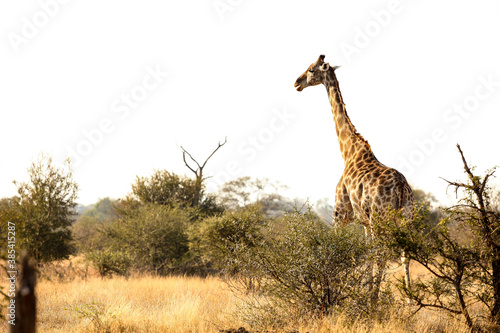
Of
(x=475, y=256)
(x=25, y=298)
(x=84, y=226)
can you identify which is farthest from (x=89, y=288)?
(x=84, y=226)

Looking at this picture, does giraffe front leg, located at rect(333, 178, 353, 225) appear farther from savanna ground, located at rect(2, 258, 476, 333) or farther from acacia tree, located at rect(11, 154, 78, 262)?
acacia tree, located at rect(11, 154, 78, 262)

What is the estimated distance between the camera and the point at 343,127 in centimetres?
805

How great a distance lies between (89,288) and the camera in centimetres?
998

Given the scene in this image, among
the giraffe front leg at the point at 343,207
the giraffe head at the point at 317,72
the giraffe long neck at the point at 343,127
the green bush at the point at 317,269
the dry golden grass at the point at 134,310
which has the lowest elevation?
the dry golden grass at the point at 134,310

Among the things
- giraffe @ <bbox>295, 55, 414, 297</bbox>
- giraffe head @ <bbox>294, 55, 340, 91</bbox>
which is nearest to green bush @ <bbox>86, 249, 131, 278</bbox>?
giraffe @ <bbox>295, 55, 414, 297</bbox>

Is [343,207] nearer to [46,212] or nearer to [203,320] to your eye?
[203,320]

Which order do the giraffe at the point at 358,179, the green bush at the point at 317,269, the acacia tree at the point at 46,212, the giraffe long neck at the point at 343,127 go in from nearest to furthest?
the green bush at the point at 317,269 → the giraffe at the point at 358,179 → the giraffe long neck at the point at 343,127 → the acacia tree at the point at 46,212

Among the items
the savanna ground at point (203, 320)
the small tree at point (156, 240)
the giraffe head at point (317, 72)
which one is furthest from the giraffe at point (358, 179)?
the small tree at point (156, 240)

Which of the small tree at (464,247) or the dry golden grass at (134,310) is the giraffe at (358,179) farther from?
the dry golden grass at (134,310)

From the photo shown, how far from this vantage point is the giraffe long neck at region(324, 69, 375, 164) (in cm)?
764

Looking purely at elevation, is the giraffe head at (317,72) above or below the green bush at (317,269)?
above

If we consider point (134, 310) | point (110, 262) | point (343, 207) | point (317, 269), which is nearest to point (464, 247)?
point (317, 269)

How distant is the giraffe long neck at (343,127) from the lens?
764cm

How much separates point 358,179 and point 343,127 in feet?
5.37
